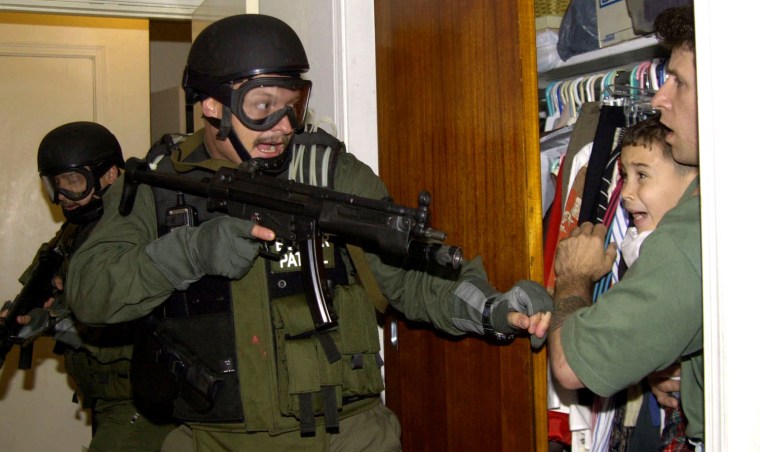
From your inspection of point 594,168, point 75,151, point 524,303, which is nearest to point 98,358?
point 75,151

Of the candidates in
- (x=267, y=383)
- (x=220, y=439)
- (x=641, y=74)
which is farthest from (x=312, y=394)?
(x=641, y=74)

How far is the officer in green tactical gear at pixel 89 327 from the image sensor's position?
111 inches

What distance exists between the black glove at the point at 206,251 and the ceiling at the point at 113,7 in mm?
1657

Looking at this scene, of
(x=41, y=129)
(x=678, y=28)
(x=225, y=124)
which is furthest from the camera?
(x=41, y=129)

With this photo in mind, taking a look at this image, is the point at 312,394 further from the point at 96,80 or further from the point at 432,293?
the point at 96,80

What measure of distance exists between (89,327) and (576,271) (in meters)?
1.89

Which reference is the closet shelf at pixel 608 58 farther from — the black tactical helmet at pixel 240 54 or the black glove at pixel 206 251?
the black glove at pixel 206 251

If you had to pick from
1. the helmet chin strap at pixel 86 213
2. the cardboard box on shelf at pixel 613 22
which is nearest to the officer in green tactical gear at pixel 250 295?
the cardboard box on shelf at pixel 613 22

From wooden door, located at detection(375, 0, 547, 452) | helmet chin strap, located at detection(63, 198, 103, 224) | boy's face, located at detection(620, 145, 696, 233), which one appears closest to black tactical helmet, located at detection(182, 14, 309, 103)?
wooden door, located at detection(375, 0, 547, 452)

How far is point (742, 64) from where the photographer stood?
1233 mm

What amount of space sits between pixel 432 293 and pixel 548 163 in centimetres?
81

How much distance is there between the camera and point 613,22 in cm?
242

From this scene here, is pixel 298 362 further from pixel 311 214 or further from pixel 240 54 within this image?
pixel 240 54

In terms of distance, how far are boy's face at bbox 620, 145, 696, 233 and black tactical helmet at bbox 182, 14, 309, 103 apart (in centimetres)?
93
